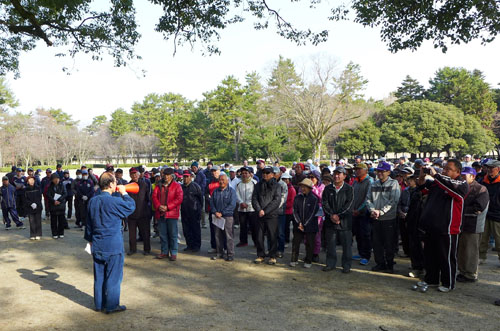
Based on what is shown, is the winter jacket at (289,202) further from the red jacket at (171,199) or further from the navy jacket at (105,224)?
the navy jacket at (105,224)

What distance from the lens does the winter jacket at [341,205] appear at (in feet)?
20.6

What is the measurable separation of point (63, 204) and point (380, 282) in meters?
8.50

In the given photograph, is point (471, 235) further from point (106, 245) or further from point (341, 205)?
point (106, 245)

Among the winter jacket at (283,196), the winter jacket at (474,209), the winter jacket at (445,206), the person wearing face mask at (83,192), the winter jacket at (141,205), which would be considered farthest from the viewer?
the person wearing face mask at (83,192)

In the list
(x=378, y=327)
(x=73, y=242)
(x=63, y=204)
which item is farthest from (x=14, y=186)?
(x=378, y=327)

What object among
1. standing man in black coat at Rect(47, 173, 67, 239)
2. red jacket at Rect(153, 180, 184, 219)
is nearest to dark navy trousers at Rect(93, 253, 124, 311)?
red jacket at Rect(153, 180, 184, 219)

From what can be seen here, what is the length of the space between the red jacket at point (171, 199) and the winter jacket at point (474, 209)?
5.17 meters

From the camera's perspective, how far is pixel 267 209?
269 inches

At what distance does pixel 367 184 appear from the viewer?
22.4 ft

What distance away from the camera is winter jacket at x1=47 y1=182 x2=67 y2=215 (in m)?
9.47

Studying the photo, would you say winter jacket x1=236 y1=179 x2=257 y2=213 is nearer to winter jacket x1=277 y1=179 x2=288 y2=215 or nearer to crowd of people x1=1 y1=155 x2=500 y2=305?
crowd of people x1=1 y1=155 x2=500 y2=305

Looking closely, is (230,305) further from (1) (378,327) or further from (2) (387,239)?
(2) (387,239)

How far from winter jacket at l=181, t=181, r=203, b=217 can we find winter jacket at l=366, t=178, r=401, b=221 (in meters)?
3.81

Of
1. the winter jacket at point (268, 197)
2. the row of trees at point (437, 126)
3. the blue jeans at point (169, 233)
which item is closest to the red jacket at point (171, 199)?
the blue jeans at point (169, 233)
